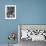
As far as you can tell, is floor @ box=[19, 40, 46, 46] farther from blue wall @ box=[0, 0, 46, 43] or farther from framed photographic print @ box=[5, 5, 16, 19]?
framed photographic print @ box=[5, 5, 16, 19]

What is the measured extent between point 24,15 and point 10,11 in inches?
15.8

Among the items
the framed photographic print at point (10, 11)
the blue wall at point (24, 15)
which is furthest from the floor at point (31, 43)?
the framed photographic print at point (10, 11)

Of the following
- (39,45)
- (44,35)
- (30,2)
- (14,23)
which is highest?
(30,2)

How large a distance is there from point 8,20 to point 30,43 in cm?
87

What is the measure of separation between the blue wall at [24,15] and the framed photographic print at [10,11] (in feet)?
0.27

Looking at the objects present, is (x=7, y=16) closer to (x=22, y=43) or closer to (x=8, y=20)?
(x=8, y=20)

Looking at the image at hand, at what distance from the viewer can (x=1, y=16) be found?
3.36 meters

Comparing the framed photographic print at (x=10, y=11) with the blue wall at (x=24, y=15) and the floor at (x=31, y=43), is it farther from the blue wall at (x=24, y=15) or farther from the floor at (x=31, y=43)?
the floor at (x=31, y=43)

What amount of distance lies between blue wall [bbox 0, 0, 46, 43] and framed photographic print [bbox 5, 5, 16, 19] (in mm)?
82

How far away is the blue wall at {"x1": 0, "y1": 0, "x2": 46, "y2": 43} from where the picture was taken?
335cm

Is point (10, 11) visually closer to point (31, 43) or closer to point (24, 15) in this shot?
point (24, 15)

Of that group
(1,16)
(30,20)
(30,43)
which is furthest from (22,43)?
(1,16)

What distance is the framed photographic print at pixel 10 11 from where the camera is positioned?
3.36 meters

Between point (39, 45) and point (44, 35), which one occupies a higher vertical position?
point (44, 35)
